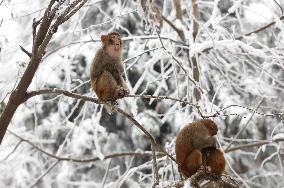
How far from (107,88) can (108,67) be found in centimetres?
27

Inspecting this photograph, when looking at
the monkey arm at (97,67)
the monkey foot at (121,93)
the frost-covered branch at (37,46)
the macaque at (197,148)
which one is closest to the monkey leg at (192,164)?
the macaque at (197,148)

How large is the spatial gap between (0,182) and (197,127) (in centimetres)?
631

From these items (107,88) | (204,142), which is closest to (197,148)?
(204,142)

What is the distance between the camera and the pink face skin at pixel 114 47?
3.90 metres

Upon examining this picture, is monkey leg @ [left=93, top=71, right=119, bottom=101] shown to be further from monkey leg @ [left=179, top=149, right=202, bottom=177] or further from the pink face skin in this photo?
monkey leg @ [left=179, top=149, right=202, bottom=177]

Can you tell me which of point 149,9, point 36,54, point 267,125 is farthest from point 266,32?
point 36,54

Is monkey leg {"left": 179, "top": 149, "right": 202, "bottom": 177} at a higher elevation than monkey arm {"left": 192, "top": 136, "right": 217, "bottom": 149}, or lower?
lower

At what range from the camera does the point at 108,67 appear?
12.8 ft

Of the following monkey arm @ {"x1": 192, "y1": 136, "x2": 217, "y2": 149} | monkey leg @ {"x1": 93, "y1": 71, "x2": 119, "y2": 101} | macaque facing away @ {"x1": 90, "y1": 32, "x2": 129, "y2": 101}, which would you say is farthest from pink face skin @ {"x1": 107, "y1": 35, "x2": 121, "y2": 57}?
monkey arm @ {"x1": 192, "y1": 136, "x2": 217, "y2": 149}

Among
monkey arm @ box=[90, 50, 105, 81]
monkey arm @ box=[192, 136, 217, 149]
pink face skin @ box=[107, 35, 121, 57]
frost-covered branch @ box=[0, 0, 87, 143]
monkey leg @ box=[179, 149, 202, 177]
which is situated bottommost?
monkey leg @ box=[179, 149, 202, 177]

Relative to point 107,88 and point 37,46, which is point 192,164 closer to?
point 107,88

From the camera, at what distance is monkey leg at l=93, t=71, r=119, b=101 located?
3682 mm

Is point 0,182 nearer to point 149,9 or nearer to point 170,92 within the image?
point 170,92

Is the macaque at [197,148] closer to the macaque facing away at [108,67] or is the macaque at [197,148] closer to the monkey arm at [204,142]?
the monkey arm at [204,142]
